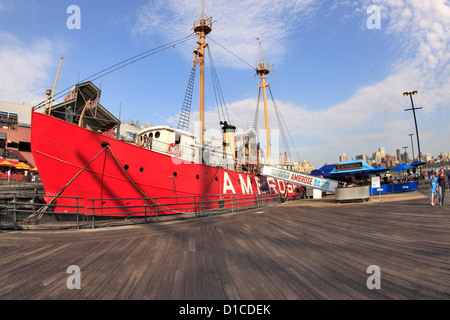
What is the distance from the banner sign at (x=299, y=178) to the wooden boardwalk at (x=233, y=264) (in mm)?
9110

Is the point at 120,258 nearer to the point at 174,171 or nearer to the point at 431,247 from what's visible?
the point at 431,247

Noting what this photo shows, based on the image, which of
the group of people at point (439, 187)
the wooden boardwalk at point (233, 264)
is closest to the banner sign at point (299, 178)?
the group of people at point (439, 187)

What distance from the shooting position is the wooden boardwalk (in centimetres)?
254

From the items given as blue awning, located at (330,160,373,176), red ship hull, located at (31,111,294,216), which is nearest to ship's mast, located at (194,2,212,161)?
red ship hull, located at (31,111,294,216)

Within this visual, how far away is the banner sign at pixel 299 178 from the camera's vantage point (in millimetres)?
15070

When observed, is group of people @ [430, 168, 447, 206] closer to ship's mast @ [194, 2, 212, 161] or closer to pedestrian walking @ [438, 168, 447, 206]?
pedestrian walking @ [438, 168, 447, 206]

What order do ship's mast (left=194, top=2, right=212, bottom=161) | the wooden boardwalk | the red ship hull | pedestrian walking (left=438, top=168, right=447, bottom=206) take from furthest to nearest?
ship's mast (left=194, top=2, right=212, bottom=161)
pedestrian walking (left=438, top=168, right=447, bottom=206)
the red ship hull
the wooden boardwalk

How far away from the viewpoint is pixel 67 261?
3803mm

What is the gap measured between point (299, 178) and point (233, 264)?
41.8 feet

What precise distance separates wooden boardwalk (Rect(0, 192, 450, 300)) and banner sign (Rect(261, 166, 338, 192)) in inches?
359

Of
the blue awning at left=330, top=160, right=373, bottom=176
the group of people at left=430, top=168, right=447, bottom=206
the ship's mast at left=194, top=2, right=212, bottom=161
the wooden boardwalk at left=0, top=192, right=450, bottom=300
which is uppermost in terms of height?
the ship's mast at left=194, top=2, right=212, bottom=161

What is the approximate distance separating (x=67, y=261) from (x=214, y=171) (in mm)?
9717

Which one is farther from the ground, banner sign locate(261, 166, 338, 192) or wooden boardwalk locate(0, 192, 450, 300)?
banner sign locate(261, 166, 338, 192)
